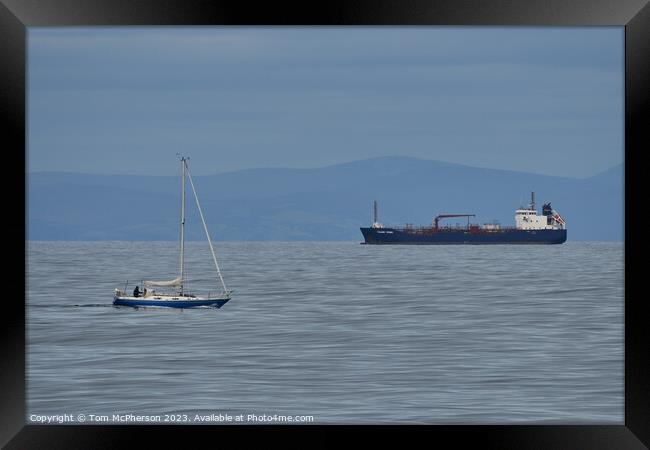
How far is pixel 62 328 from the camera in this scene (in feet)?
48.2

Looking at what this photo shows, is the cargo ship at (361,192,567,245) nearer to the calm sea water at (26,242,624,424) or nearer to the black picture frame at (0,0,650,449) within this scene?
the calm sea water at (26,242,624,424)

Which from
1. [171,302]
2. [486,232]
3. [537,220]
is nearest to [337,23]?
[171,302]

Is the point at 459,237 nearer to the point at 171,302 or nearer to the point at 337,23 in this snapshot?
the point at 171,302

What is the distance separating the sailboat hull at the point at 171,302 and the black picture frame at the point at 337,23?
13593 millimetres

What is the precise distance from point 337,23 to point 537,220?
4880 cm

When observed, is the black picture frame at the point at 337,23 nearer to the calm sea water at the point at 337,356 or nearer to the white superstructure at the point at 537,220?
the calm sea water at the point at 337,356

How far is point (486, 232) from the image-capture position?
4756 cm

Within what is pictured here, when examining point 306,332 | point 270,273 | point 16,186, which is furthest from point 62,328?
point 270,273

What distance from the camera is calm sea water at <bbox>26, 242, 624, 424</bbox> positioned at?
657 cm

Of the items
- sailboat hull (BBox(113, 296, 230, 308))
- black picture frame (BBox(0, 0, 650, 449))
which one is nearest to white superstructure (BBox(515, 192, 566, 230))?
sailboat hull (BBox(113, 296, 230, 308))

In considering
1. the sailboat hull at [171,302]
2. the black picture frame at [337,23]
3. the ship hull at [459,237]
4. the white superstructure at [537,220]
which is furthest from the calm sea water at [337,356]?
the white superstructure at [537,220]

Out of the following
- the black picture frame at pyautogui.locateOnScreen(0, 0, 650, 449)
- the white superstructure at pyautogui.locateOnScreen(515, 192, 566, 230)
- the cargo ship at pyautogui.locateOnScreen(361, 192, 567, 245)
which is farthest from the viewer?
the white superstructure at pyautogui.locateOnScreen(515, 192, 566, 230)

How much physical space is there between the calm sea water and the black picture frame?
53.6 inches

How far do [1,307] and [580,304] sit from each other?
777 inches
